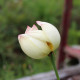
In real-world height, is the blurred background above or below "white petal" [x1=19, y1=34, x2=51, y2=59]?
below

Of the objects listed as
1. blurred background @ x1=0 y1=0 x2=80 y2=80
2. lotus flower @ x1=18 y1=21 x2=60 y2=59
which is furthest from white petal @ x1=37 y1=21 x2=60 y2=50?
blurred background @ x1=0 y1=0 x2=80 y2=80

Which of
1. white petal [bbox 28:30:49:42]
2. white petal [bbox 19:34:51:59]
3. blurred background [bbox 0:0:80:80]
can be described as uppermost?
white petal [bbox 28:30:49:42]

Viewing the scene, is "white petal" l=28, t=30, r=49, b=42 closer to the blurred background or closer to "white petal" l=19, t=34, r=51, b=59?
"white petal" l=19, t=34, r=51, b=59

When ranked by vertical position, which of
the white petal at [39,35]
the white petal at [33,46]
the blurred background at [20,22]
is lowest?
the blurred background at [20,22]

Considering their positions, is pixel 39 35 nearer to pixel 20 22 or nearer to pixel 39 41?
pixel 39 41

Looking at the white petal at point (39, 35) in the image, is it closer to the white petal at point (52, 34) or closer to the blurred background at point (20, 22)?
the white petal at point (52, 34)

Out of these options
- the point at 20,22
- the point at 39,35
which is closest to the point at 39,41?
the point at 39,35

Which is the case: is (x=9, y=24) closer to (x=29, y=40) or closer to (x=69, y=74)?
(x=69, y=74)

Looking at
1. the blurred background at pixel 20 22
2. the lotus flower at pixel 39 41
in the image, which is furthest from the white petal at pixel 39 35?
the blurred background at pixel 20 22

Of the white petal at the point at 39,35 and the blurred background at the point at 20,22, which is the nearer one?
the white petal at the point at 39,35
